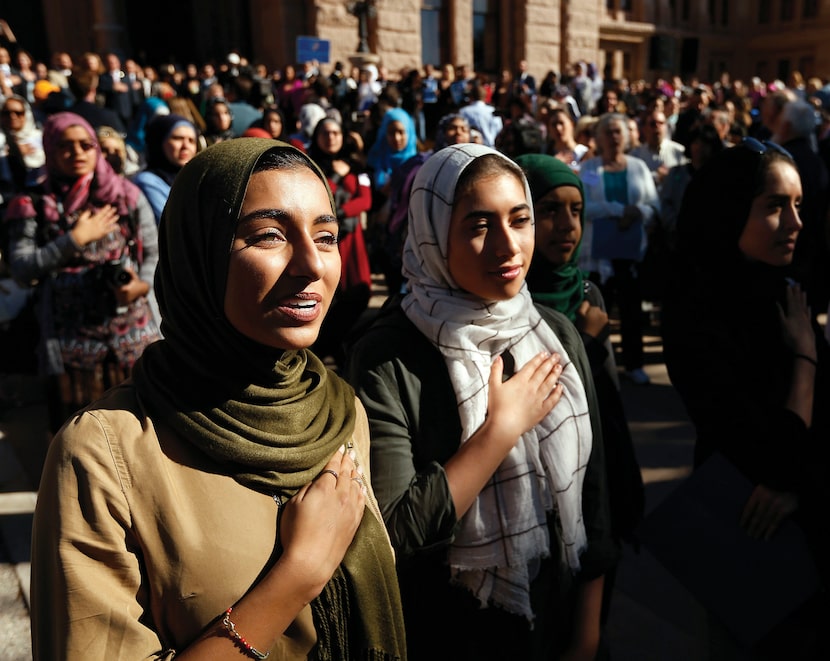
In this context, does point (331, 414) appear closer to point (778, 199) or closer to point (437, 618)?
point (437, 618)

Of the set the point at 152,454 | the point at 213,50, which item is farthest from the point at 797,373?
the point at 213,50

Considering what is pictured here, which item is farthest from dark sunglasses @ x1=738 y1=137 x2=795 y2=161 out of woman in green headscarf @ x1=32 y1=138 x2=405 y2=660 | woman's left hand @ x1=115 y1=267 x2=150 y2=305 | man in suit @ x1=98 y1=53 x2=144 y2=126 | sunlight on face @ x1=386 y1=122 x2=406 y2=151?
man in suit @ x1=98 y1=53 x2=144 y2=126

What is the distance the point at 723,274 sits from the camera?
2.07 meters

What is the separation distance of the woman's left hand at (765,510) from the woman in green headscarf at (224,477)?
1.23 m

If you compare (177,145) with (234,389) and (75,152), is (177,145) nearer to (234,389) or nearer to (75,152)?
(75,152)

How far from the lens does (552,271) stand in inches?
85.6

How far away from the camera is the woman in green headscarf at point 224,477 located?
100 cm

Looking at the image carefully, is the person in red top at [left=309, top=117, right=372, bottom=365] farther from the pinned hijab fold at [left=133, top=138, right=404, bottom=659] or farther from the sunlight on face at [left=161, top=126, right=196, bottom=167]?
the pinned hijab fold at [left=133, top=138, right=404, bottom=659]

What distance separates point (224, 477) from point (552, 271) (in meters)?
1.36

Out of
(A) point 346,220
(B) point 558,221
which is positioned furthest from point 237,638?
(A) point 346,220

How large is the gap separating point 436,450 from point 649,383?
3.85 metres

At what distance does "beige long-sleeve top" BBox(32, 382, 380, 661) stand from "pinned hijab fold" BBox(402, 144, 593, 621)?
605mm

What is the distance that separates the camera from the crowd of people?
1.05 metres

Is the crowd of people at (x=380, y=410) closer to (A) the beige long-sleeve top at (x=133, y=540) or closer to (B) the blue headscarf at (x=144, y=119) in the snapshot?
(A) the beige long-sleeve top at (x=133, y=540)
